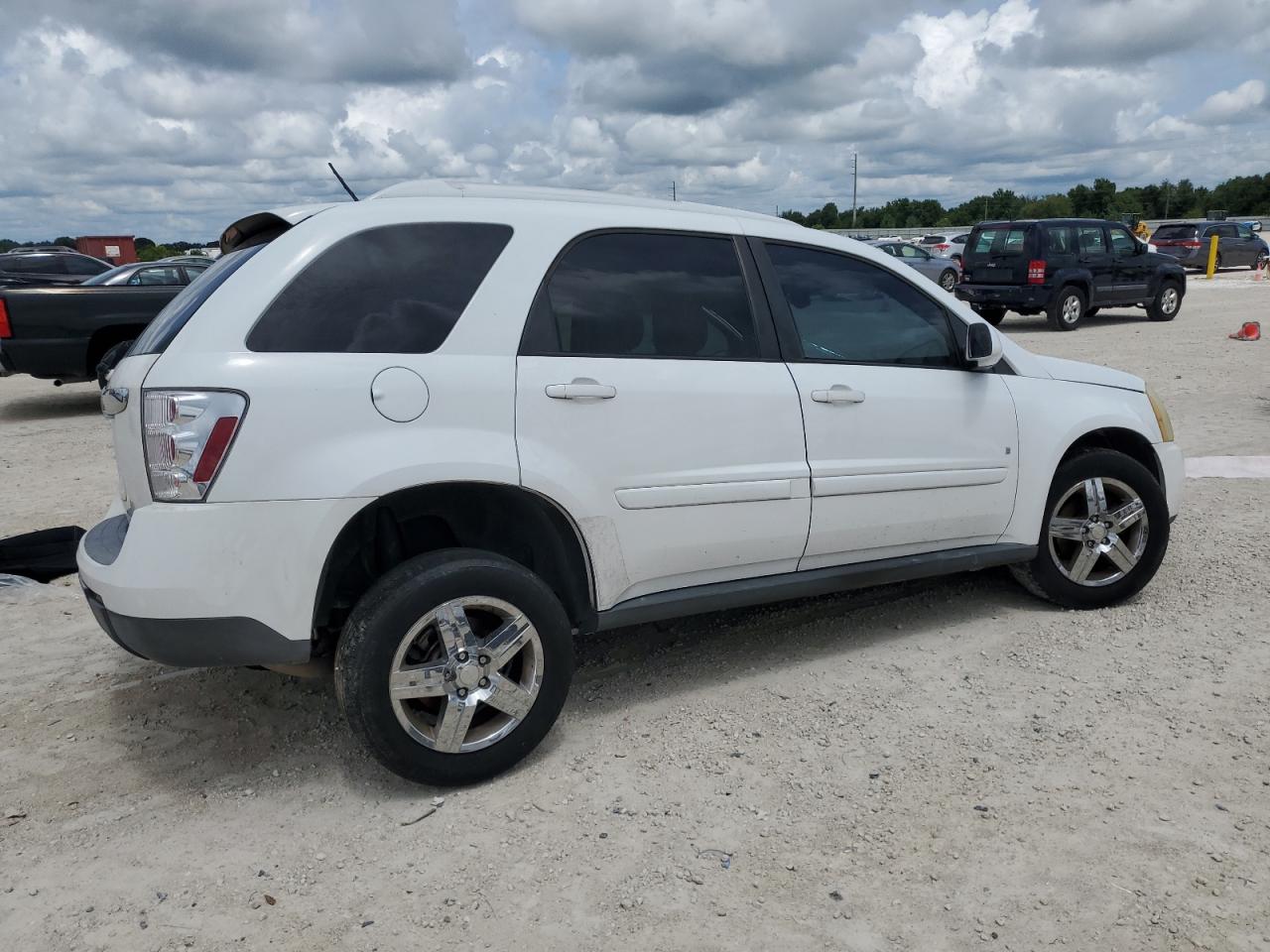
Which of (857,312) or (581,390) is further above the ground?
(857,312)

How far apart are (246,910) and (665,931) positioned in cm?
109

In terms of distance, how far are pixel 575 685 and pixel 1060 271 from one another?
15943mm

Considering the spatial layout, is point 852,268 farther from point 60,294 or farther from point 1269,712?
point 60,294

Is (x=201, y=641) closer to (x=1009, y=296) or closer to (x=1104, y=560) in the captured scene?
(x=1104, y=560)

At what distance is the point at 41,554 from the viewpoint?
18.4 ft

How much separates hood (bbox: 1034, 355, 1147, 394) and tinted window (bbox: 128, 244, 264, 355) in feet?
10.6

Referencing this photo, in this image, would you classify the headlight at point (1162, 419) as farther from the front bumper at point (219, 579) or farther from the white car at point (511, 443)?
the front bumper at point (219, 579)

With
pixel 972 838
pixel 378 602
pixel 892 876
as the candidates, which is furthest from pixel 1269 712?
pixel 378 602

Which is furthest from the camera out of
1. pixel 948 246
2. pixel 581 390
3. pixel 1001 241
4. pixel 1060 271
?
pixel 948 246

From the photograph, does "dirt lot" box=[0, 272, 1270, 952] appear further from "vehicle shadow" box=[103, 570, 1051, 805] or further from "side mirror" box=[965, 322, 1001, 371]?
"side mirror" box=[965, 322, 1001, 371]

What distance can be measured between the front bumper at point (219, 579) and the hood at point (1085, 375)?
3.07 m

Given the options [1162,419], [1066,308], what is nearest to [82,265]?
[1066,308]

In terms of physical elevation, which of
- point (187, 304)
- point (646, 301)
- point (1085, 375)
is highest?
point (187, 304)

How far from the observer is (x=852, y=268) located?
13.6 feet
